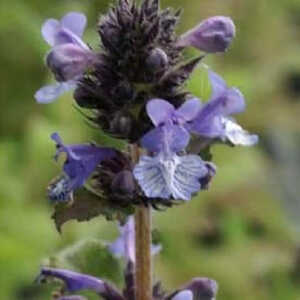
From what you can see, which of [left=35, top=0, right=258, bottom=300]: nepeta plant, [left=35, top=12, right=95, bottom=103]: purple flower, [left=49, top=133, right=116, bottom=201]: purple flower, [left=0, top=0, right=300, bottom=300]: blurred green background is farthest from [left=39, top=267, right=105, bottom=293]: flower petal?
[left=0, top=0, right=300, bottom=300]: blurred green background

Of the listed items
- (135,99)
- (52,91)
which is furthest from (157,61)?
(52,91)

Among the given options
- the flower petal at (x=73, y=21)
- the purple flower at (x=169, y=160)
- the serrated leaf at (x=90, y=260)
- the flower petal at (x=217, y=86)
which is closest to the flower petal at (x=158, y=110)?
the purple flower at (x=169, y=160)

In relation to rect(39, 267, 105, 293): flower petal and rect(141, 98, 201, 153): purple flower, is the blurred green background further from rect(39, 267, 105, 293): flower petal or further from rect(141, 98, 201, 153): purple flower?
rect(141, 98, 201, 153): purple flower

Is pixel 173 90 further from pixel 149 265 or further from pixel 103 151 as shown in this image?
pixel 149 265

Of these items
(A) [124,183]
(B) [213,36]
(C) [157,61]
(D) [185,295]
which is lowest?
(D) [185,295]

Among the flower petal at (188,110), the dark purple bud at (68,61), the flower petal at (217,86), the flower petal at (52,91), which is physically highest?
the dark purple bud at (68,61)

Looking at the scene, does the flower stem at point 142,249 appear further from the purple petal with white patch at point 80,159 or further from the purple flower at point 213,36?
the purple flower at point 213,36

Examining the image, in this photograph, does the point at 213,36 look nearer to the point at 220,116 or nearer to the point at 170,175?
the point at 220,116
